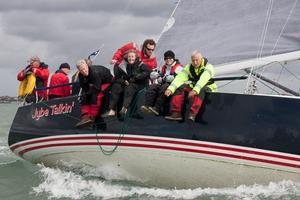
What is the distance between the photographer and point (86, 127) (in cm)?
657

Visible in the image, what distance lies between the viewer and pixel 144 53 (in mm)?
6652

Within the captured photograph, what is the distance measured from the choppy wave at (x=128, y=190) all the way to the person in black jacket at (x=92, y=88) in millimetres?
821

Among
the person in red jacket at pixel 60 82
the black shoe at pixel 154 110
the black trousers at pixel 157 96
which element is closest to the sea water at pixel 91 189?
the black shoe at pixel 154 110

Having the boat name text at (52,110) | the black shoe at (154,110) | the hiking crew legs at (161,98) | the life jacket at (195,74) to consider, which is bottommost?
the boat name text at (52,110)

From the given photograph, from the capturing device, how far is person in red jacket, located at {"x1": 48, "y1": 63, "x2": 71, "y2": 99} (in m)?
7.79

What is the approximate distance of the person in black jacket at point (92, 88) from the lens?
6.34 metres

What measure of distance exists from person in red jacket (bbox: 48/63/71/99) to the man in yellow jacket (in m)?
2.67

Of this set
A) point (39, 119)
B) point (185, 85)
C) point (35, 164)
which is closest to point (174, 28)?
point (185, 85)

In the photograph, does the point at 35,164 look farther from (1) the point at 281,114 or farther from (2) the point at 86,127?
(1) the point at 281,114

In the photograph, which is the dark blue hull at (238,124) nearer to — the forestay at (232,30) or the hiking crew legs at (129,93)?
the hiking crew legs at (129,93)

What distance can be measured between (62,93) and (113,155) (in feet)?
6.34

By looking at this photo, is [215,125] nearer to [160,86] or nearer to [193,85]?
[193,85]

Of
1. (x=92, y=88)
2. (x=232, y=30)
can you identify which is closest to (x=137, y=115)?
(x=92, y=88)

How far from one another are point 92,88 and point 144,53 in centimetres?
86
